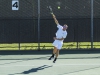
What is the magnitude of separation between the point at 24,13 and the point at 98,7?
20.1 feet

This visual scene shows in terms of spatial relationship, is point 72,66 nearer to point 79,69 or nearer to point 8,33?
point 79,69

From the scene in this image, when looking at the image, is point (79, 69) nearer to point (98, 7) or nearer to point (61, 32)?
point (61, 32)

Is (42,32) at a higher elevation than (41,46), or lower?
higher

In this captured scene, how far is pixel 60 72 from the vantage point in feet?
35.8

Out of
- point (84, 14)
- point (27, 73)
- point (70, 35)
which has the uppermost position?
point (84, 14)

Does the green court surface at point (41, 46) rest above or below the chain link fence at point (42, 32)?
below

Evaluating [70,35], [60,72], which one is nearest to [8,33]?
[70,35]

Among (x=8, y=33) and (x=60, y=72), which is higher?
(x=8, y=33)

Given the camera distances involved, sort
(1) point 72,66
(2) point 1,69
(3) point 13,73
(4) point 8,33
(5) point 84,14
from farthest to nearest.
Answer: (5) point 84,14 → (4) point 8,33 → (1) point 72,66 → (2) point 1,69 → (3) point 13,73

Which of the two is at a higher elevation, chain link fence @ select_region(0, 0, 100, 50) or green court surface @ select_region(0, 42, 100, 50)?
chain link fence @ select_region(0, 0, 100, 50)

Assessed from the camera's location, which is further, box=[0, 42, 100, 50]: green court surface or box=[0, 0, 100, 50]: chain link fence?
box=[0, 42, 100, 50]: green court surface

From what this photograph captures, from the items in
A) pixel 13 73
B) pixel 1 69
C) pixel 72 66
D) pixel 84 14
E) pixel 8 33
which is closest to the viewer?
pixel 13 73

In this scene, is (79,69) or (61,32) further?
(61,32)

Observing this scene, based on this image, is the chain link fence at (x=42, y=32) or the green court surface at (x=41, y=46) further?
the green court surface at (x=41, y=46)
